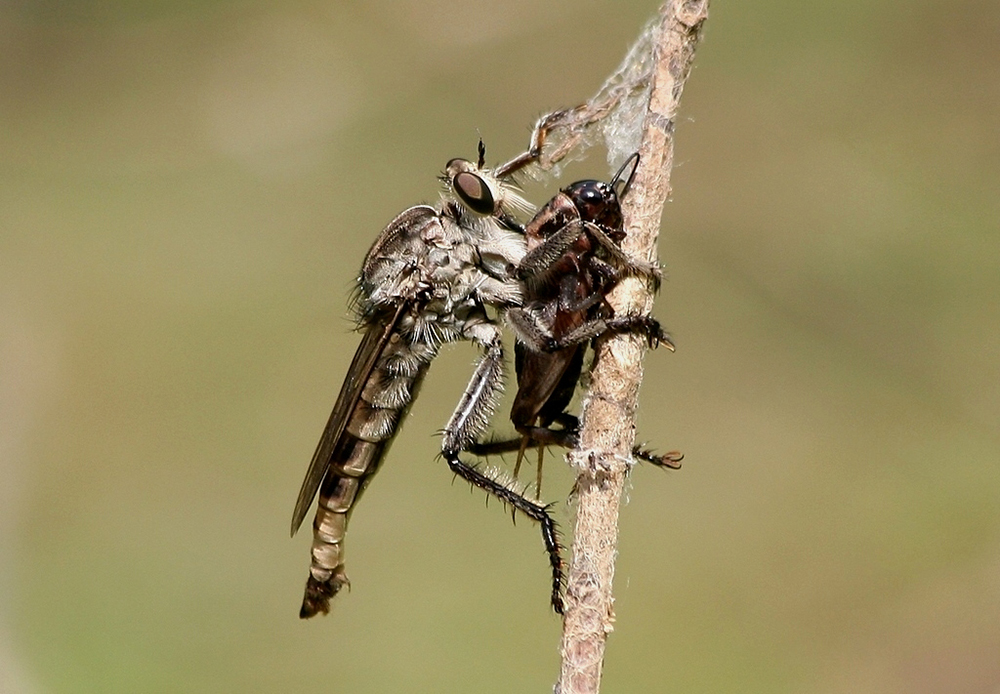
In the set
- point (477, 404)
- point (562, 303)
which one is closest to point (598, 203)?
point (562, 303)

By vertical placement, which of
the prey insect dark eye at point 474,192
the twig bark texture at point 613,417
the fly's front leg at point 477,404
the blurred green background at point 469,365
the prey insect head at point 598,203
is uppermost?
the blurred green background at point 469,365

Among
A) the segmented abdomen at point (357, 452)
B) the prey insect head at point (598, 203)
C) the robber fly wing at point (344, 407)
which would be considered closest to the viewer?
the prey insect head at point (598, 203)

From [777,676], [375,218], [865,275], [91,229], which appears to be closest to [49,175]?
[91,229]

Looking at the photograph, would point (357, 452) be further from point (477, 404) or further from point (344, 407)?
point (477, 404)

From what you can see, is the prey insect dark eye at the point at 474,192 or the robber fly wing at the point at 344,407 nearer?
the prey insect dark eye at the point at 474,192

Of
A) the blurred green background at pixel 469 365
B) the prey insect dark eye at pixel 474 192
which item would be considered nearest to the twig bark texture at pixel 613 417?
the prey insect dark eye at pixel 474 192

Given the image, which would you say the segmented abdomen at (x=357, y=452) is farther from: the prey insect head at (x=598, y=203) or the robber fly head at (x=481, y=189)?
the prey insect head at (x=598, y=203)
